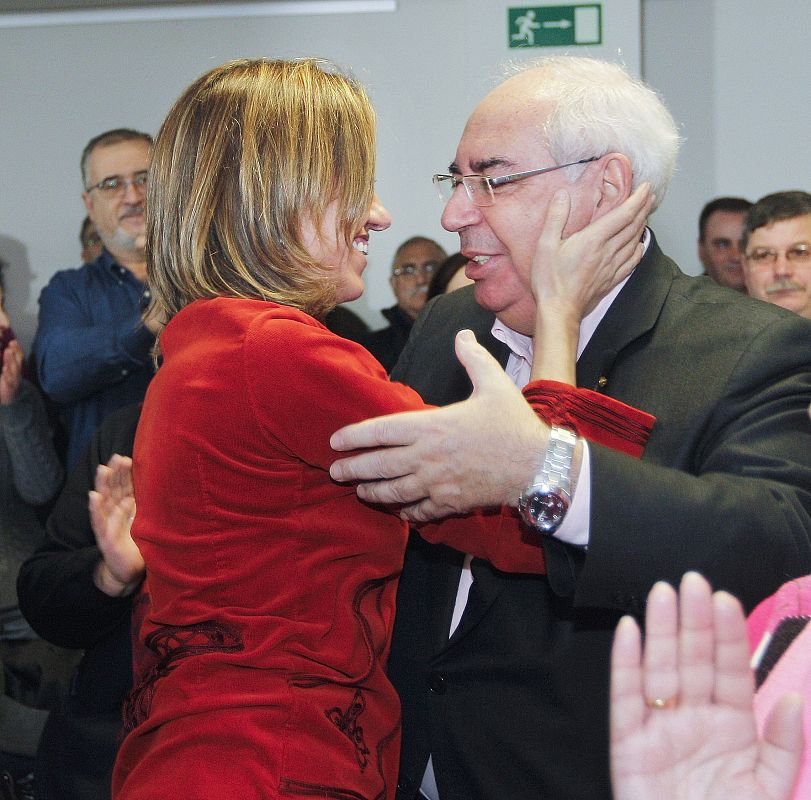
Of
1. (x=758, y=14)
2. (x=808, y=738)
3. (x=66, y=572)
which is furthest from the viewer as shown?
(x=758, y=14)

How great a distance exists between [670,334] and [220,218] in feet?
2.51

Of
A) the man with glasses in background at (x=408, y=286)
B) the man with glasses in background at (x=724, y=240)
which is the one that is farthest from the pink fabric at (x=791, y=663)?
the man with glasses in background at (x=724, y=240)

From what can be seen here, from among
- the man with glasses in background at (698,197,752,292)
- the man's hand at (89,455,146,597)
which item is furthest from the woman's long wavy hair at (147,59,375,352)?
the man with glasses in background at (698,197,752,292)

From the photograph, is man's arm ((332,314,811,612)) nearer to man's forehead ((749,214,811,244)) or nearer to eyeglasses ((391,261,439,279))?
man's forehead ((749,214,811,244))

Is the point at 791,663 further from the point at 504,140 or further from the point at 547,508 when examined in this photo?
the point at 504,140

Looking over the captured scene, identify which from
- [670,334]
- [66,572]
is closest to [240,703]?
[670,334]

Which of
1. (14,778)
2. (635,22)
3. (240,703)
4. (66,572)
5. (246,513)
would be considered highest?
(635,22)

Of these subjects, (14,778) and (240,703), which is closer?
(240,703)

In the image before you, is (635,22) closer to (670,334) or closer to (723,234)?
(723,234)

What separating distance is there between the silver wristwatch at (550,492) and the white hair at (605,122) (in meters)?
0.70

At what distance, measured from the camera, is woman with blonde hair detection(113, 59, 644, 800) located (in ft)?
4.55

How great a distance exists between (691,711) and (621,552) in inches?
19.3

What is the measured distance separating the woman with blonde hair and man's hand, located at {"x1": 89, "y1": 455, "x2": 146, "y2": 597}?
0.70 m

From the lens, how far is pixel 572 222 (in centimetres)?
194
